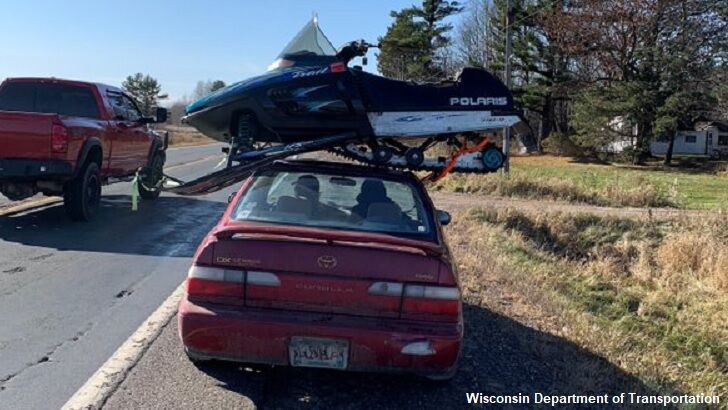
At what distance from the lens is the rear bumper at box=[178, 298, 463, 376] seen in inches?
158

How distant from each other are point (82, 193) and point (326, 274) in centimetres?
795

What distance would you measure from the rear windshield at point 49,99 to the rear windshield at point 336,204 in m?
7.80

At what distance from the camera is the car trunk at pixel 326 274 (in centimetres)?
413

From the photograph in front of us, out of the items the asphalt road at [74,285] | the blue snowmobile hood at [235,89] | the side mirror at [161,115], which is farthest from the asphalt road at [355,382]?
the side mirror at [161,115]

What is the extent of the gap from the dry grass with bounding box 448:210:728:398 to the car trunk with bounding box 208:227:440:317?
2.22m

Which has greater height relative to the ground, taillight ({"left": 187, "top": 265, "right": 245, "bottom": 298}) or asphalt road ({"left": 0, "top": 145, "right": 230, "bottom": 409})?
taillight ({"left": 187, "top": 265, "right": 245, "bottom": 298})

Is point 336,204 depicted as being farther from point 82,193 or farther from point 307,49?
point 82,193

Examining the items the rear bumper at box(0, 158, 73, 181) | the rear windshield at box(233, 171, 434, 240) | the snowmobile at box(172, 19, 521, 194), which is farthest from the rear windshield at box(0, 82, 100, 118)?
the rear windshield at box(233, 171, 434, 240)

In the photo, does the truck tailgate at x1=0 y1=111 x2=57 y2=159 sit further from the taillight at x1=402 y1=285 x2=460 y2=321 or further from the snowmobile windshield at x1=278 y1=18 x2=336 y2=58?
the taillight at x1=402 y1=285 x2=460 y2=321

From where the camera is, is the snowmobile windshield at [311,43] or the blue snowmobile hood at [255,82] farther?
the snowmobile windshield at [311,43]

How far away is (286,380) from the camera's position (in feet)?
15.3

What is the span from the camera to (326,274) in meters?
4.15

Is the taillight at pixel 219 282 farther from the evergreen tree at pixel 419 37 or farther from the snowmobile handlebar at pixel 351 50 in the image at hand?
the evergreen tree at pixel 419 37

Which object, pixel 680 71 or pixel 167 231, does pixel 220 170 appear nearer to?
pixel 167 231
